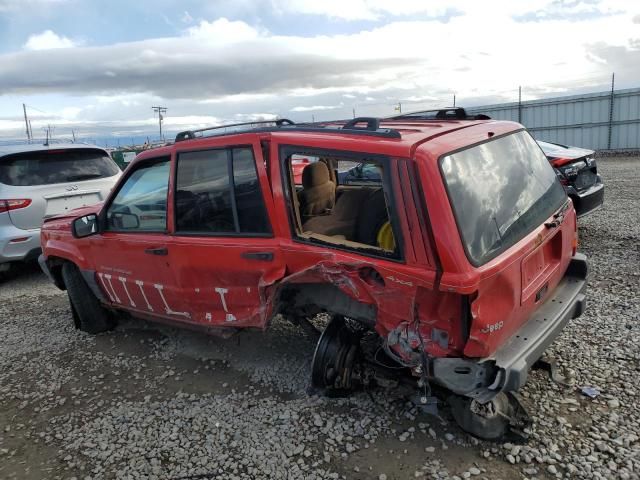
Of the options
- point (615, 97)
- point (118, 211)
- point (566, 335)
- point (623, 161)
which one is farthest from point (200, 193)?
point (615, 97)

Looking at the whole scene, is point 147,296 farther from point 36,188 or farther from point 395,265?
point 36,188

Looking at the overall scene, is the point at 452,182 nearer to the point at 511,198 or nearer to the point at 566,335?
the point at 511,198

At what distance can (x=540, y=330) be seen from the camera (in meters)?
2.93

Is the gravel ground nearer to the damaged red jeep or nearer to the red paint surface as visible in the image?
the damaged red jeep

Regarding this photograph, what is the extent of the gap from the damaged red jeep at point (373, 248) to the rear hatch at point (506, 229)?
0.01 metres

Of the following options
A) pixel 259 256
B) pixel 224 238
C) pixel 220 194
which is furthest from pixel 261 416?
pixel 220 194

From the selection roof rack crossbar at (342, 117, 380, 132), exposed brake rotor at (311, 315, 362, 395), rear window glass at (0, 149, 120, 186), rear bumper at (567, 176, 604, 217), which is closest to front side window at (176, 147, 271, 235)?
roof rack crossbar at (342, 117, 380, 132)

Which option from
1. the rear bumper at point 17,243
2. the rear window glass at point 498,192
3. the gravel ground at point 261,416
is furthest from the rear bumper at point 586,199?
the rear bumper at point 17,243

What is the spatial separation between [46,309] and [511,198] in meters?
5.25

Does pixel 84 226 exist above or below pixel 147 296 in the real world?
above

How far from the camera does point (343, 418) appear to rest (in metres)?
3.22

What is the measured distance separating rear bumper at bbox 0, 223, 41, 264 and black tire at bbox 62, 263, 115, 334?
78.4 inches

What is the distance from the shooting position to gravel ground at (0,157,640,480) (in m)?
2.80

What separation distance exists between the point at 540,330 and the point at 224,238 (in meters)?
2.10
